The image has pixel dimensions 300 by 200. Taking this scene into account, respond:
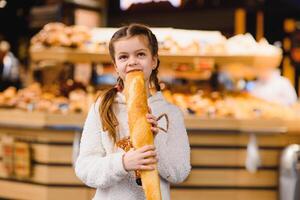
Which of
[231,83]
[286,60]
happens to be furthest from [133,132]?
[286,60]

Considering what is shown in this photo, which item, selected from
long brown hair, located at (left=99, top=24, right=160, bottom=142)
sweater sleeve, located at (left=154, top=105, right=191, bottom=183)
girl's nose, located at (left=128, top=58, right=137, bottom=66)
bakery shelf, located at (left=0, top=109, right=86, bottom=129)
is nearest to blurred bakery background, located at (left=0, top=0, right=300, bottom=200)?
bakery shelf, located at (left=0, top=109, right=86, bottom=129)

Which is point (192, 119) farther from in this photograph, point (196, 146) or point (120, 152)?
point (120, 152)

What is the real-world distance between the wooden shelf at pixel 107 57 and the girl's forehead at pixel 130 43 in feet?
15.2

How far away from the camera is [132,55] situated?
2150 mm

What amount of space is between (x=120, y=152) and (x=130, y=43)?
36cm

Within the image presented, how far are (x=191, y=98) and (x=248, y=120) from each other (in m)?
1.12

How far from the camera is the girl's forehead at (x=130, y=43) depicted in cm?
215

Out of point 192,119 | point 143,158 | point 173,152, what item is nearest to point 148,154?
point 143,158

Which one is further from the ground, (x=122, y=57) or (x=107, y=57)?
(x=122, y=57)

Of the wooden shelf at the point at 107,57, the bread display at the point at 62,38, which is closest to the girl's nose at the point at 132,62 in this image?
the wooden shelf at the point at 107,57

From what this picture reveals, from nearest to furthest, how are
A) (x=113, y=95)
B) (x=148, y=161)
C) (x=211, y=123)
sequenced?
1. (x=148, y=161)
2. (x=113, y=95)
3. (x=211, y=123)

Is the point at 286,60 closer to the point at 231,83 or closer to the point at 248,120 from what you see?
the point at 231,83

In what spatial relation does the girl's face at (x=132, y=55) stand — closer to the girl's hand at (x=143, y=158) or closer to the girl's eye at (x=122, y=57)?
the girl's eye at (x=122, y=57)

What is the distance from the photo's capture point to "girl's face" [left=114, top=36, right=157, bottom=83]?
215 cm
